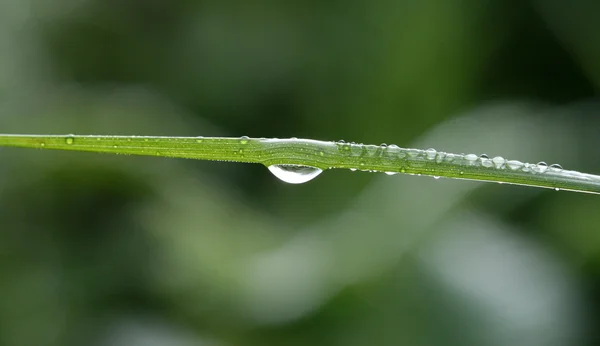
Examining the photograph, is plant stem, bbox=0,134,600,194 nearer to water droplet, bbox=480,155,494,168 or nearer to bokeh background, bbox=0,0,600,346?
water droplet, bbox=480,155,494,168

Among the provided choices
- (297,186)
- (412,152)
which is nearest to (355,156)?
(412,152)

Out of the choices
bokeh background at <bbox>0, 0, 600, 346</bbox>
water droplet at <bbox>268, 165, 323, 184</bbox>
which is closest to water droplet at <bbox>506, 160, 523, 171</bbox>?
water droplet at <bbox>268, 165, 323, 184</bbox>

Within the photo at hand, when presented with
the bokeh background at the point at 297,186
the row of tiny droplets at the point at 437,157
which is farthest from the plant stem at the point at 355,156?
the bokeh background at the point at 297,186

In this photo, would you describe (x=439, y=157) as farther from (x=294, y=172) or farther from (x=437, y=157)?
(x=294, y=172)

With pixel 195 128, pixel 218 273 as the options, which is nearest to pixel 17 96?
pixel 195 128

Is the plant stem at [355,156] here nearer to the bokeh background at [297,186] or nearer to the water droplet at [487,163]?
the water droplet at [487,163]
